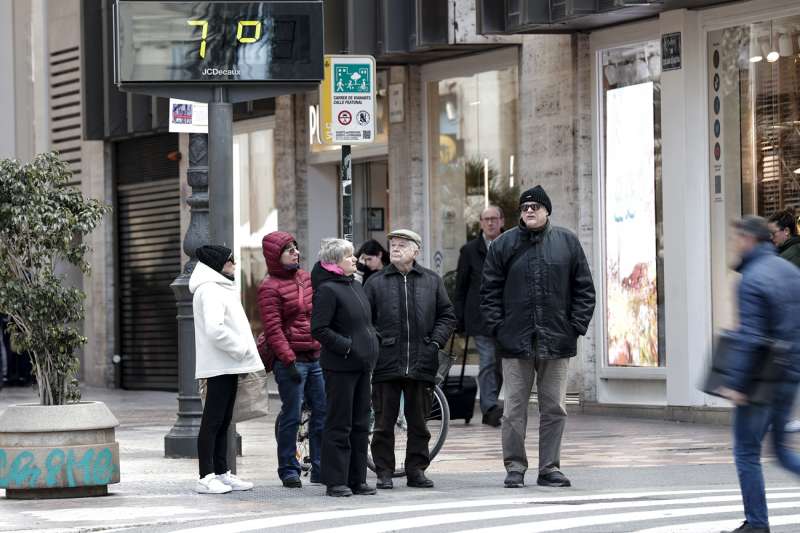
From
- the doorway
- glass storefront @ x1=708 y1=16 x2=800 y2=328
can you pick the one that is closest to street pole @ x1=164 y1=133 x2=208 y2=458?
glass storefront @ x1=708 y1=16 x2=800 y2=328

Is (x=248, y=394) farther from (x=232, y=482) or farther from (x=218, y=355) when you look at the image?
(x=232, y=482)

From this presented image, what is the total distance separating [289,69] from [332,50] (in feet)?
26.7

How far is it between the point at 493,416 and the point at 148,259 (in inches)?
439

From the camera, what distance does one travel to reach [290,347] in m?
11.7

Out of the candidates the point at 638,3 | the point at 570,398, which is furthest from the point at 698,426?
the point at 638,3

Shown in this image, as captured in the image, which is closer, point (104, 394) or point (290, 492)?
point (290, 492)

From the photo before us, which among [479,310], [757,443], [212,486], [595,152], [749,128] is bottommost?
[212,486]

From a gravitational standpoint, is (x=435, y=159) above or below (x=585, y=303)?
above

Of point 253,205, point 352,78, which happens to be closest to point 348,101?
point 352,78

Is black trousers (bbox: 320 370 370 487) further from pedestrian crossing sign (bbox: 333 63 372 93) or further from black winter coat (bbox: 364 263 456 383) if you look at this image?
pedestrian crossing sign (bbox: 333 63 372 93)

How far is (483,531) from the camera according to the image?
29.4 ft

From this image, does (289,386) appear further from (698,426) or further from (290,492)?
(698,426)

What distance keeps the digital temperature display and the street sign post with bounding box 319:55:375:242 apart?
3.80 ft

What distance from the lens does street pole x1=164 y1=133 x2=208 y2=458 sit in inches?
553
